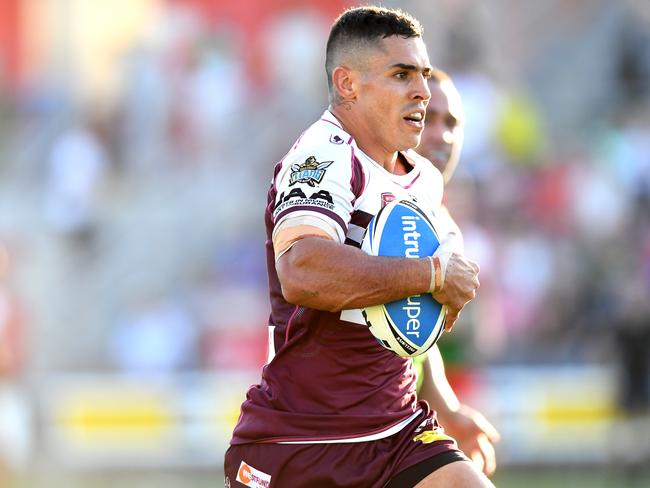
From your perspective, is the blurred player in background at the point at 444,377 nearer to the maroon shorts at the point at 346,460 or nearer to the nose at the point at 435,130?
the nose at the point at 435,130

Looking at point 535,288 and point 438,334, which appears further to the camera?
point 535,288

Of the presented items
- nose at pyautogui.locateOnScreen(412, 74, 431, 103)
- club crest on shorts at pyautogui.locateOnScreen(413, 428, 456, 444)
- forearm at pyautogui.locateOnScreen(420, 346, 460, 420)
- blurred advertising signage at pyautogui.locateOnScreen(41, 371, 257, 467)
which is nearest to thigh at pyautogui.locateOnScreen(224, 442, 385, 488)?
club crest on shorts at pyautogui.locateOnScreen(413, 428, 456, 444)

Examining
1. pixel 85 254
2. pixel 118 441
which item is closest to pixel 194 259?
pixel 85 254

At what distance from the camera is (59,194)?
54.9ft

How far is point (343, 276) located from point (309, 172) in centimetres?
40

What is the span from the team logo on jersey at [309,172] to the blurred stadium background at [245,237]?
21.3ft

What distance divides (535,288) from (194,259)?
4216mm

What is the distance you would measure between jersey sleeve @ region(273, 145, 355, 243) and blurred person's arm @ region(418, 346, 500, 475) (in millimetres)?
1467

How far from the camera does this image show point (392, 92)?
5.25 meters

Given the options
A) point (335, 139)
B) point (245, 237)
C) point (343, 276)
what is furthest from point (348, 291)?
point (245, 237)

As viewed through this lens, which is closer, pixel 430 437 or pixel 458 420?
pixel 430 437

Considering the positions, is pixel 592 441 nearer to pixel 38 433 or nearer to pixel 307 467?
pixel 38 433

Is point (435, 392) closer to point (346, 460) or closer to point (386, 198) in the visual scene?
point (346, 460)

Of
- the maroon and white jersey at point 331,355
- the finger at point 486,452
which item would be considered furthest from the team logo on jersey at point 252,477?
the finger at point 486,452
